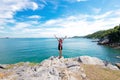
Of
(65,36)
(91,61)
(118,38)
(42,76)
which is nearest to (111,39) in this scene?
(118,38)

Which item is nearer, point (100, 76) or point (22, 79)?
point (22, 79)

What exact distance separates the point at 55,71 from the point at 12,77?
4.67m

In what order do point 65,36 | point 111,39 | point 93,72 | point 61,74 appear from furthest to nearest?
point 111,39 → point 65,36 → point 93,72 → point 61,74

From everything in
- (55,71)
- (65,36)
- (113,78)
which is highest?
(65,36)

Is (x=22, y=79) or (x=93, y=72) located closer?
(x=22, y=79)

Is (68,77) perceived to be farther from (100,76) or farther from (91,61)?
(91,61)

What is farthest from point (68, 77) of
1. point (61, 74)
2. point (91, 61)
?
point (91, 61)

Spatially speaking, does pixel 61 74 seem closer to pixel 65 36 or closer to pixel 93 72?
pixel 93 72

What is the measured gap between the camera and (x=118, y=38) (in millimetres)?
109188

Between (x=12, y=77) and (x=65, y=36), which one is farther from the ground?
(x=65, y=36)

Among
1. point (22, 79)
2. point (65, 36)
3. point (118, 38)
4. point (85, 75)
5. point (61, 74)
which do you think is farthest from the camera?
point (118, 38)

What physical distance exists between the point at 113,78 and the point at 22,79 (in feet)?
35.6

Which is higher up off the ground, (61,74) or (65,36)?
(65,36)

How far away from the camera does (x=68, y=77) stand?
15.9m
